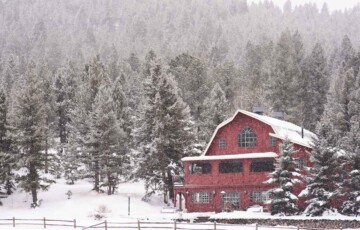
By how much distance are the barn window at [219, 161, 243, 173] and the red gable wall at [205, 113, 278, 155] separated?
5.14ft

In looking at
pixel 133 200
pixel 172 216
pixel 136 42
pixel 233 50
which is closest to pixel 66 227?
pixel 172 216

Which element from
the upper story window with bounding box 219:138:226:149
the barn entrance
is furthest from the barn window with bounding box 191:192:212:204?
the upper story window with bounding box 219:138:226:149

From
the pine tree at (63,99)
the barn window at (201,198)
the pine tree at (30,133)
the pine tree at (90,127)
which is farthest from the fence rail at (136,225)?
the pine tree at (63,99)

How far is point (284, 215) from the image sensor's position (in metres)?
40.5

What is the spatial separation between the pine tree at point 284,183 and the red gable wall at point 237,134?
18.9 ft

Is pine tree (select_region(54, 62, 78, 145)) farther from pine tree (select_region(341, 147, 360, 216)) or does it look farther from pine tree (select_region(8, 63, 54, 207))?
pine tree (select_region(341, 147, 360, 216))

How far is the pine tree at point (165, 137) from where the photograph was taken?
51.6 metres

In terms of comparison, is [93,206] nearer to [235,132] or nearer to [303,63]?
[235,132]

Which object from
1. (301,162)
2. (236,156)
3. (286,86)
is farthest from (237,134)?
(286,86)

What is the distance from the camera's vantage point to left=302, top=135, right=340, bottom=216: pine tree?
39875mm

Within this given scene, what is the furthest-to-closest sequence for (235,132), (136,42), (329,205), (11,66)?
(136,42), (11,66), (235,132), (329,205)

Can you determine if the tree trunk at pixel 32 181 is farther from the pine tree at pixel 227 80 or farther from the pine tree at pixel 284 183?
the pine tree at pixel 227 80

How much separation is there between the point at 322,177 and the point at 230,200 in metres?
9.99

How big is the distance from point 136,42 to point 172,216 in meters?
159
